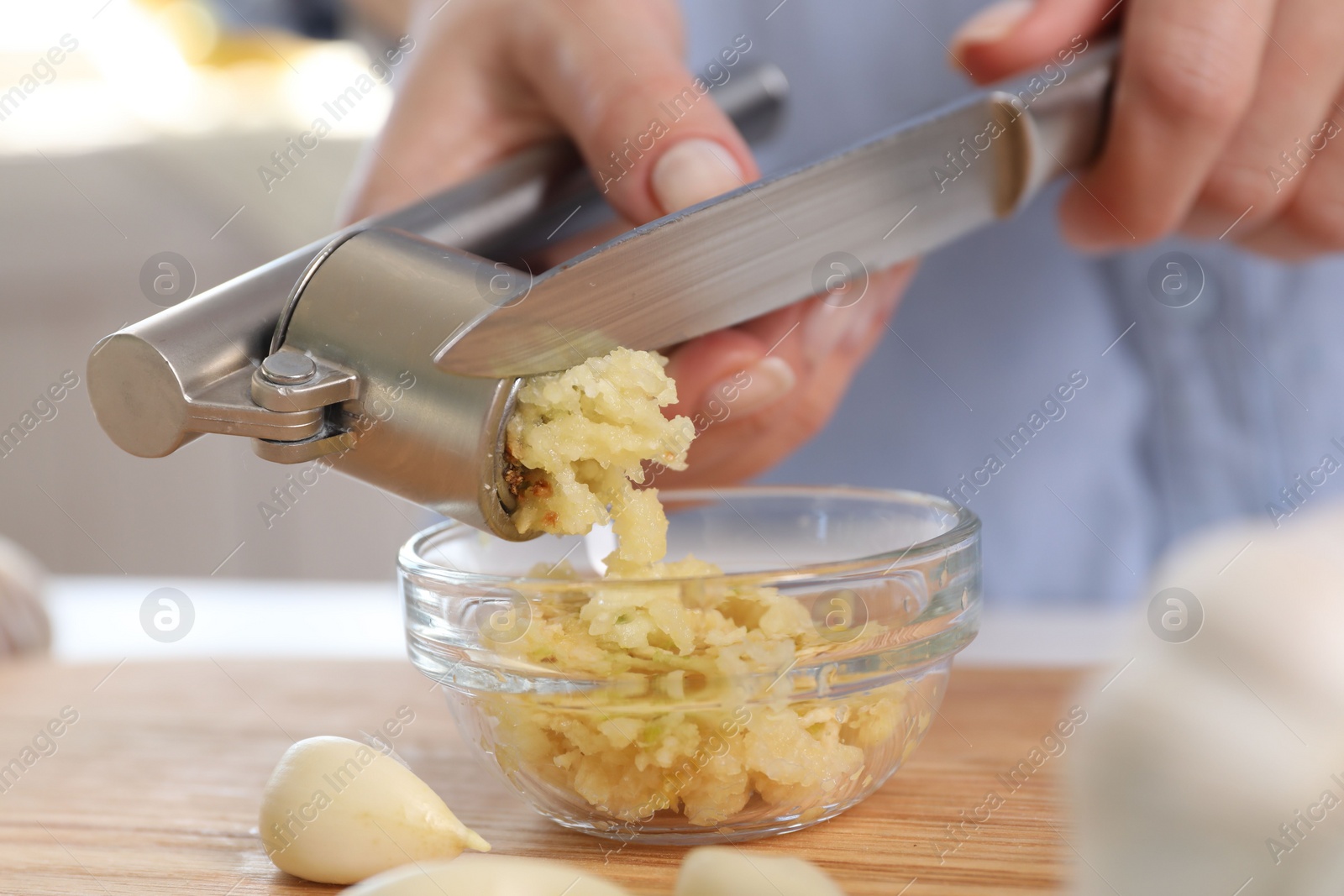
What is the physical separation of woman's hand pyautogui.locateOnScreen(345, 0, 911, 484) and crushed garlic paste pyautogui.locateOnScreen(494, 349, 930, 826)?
0.84 ft

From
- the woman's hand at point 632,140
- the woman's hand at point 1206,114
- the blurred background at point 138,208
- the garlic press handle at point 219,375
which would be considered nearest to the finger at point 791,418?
the woman's hand at point 632,140

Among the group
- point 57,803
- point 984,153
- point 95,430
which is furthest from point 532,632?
point 95,430

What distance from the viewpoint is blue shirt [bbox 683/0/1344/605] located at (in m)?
1.29

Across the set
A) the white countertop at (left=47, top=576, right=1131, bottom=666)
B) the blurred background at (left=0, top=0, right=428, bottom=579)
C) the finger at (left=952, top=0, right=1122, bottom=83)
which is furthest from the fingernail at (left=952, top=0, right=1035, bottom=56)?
the blurred background at (left=0, top=0, right=428, bottom=579)

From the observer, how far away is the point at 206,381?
60cm

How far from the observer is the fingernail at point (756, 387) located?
3.14 ft

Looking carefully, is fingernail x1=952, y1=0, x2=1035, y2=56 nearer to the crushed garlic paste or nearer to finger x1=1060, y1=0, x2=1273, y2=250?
finger x1=1060, y1=0, x2=1273, y2=250

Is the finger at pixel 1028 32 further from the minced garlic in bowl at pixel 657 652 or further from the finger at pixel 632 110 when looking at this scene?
the minced garlic in bowl at pixel 657 652

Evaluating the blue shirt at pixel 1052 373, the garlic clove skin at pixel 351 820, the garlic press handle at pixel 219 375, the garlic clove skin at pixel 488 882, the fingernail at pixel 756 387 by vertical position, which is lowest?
the garlic clove skin at pixel 351 820

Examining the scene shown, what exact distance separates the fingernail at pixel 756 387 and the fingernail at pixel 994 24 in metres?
0.35

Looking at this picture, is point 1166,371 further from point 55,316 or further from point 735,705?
point 55,316

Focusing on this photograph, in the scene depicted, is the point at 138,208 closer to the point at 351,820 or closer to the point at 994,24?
the point at 994,24

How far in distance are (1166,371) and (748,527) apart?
0.64 metres

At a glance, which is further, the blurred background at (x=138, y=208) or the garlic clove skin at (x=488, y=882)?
the blurred background at (x=138, y=208)
